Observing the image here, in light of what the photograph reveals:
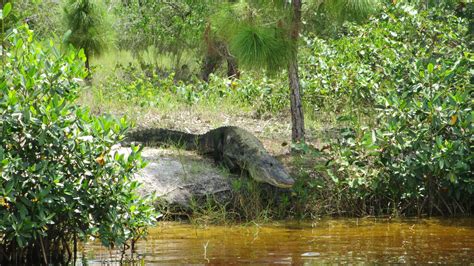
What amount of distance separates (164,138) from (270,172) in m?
2.06

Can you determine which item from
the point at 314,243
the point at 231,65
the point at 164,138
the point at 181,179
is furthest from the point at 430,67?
the point at 231,65

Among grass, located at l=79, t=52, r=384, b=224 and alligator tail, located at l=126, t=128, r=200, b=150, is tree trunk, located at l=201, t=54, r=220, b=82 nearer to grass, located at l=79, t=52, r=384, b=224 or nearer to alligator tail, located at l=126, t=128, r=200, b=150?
grass, located at l=79, t=52, r=384, b=224

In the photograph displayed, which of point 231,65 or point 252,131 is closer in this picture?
point 252,131

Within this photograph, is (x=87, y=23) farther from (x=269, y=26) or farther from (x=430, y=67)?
(x=430, y=67)

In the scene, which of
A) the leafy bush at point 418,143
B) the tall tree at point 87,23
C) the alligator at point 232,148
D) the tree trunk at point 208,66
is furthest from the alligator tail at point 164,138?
the tree trunk at point 208,66

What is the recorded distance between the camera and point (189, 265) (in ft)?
18.3

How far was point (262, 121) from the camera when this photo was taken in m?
11.5

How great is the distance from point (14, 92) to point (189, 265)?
1.78m

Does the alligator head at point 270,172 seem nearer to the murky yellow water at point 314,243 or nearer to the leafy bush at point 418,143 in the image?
the murky yellow water at point 314,243

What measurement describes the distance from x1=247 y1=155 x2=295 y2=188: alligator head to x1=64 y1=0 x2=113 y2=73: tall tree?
689 cm

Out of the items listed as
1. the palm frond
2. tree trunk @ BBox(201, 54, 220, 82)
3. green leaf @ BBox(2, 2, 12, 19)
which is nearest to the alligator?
the palm frond

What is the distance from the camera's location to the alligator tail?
9.26 metres

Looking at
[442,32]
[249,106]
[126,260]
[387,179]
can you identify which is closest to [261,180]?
[387,179]

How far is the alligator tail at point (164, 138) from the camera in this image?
9258mm
